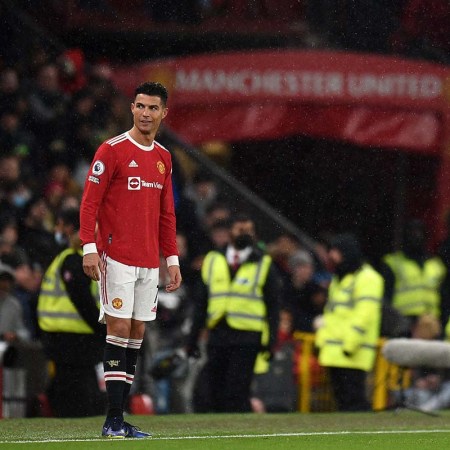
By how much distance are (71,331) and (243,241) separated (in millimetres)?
1918

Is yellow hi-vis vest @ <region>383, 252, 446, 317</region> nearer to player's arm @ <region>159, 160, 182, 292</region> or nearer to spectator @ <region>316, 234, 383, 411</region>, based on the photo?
spectator @ <region>316, 234, 383, 411</region>

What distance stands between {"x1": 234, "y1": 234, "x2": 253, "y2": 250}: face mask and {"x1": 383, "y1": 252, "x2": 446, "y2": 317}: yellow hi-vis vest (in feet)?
13.0

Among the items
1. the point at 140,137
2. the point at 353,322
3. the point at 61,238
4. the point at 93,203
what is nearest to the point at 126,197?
the point at 93,203

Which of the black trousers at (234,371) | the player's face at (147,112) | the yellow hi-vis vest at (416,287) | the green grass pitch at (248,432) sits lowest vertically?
the green grass pitch at (248,432)

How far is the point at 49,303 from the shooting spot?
13227 mm

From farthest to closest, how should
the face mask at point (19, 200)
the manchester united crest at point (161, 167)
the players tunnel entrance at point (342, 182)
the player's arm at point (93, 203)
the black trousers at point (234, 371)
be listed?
the players tunnel entrance at point (342, 182) < the face mask at point (19, 200) < the black trousers at point (234, 371) < the manchester united crest at point (161, 167) < the player's arm at point (93, 203)

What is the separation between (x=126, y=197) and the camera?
33.4 feet

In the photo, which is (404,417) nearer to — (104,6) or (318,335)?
(318,335)

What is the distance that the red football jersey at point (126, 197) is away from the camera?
10062 millimetres

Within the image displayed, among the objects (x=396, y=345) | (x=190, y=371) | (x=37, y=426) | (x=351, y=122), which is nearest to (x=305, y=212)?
(x=351, y=122)

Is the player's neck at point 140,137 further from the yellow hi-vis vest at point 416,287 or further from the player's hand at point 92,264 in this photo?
the yellow hi-vis vest at point 416,287

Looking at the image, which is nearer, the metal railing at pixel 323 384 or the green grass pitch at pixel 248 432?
the green grass pitch at pixel 248 432

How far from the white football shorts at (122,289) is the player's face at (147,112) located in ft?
2.63

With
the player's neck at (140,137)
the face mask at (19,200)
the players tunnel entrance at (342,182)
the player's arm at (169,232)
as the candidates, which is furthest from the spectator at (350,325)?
the players tunnel entrance at (342,182)
